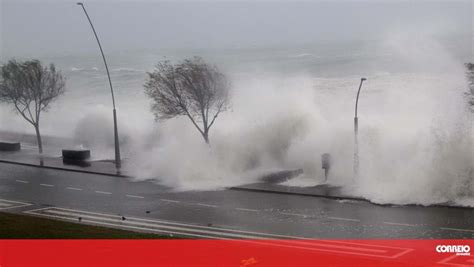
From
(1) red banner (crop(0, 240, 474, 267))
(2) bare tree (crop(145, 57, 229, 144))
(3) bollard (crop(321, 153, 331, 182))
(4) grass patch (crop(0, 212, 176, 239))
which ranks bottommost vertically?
(1) red banner (crop(0, 240, 474, 267))

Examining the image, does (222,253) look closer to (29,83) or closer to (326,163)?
(326,163)

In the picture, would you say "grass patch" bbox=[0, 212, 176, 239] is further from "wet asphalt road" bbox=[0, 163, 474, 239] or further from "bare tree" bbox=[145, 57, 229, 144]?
"bare tree" bbox=[145, 57, 229, 144]

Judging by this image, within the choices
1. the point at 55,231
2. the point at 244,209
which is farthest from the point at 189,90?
the point at 55,231

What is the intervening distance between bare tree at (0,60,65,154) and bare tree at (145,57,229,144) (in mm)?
5838

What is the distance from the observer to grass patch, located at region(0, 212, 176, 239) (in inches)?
571

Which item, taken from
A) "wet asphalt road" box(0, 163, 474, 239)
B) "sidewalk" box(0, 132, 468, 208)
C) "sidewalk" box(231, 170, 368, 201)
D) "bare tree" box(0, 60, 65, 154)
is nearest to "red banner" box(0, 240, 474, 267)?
"wet asphalt road" box(0, 163, 474, 239)

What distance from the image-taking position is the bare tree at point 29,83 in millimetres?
30172

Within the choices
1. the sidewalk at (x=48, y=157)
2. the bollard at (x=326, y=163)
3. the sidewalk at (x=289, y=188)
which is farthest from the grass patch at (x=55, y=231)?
the sidewalk at (x=48, y=157)

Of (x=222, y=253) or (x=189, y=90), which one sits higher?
(x=189, y=90)

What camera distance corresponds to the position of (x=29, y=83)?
102 ft

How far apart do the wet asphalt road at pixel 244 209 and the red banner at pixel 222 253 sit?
4.55 feet

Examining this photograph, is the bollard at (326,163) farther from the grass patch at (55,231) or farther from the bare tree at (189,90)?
the grass patch at (55,231)

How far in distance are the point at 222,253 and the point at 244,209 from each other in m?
5.11

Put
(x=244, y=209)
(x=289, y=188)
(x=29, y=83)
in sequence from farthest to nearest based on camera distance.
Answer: (x=29, y=83) → (x=289, y=188) → (x=244, y=209)
